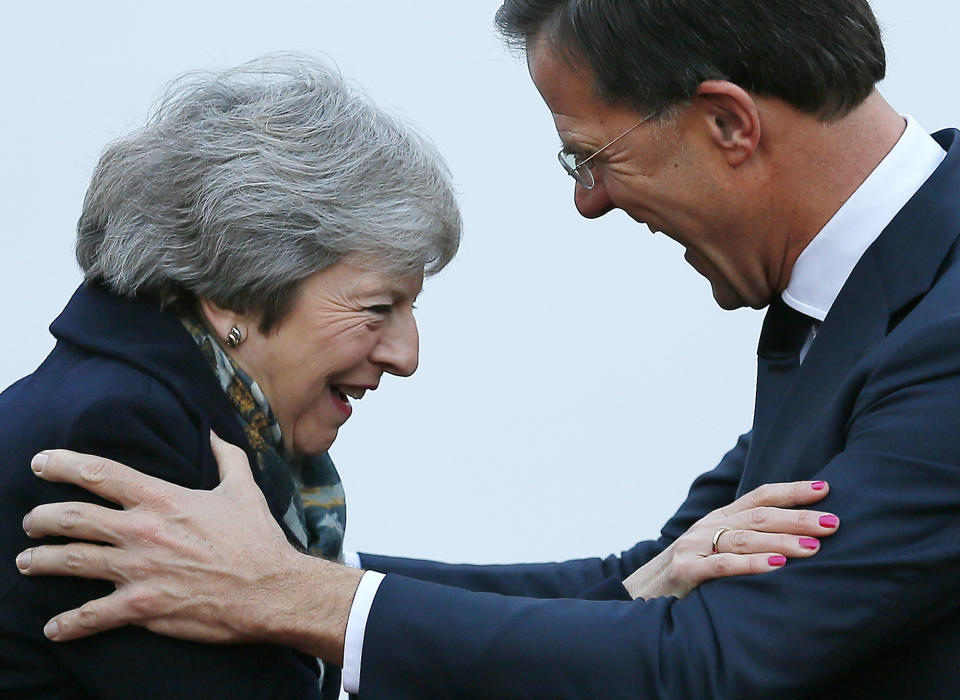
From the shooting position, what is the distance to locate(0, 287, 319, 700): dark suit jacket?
173 centimetres

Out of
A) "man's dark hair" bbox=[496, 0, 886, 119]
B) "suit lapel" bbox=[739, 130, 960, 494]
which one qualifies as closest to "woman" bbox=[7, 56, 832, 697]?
"suit lapel" bbox=[739, 130, 960, 494]

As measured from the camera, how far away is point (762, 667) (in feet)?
5.39

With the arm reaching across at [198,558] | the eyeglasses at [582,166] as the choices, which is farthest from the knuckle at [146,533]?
the eyeglasses at [582,166]

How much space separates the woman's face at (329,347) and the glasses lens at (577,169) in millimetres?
318

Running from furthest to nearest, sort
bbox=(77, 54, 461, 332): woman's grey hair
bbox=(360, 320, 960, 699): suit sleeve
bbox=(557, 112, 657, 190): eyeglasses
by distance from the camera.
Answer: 1. bbox=(557, 112, 657, 190): eyeglasses
2. bbox=(77, 54, 461, 332): woman's grey hair
3. bbox=(360, 320, 960, 699): suit sleeve

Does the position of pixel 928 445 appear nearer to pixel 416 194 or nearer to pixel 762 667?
pixel 762 667

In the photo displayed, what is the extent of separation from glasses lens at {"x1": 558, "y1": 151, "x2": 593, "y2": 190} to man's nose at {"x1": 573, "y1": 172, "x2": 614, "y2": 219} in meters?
0.01

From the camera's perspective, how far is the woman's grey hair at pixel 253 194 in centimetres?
192

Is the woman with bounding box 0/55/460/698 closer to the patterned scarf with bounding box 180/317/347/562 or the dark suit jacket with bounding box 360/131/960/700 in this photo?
the patterned scarf with bounding box 180/317/347/562

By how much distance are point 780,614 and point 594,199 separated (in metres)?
0.82

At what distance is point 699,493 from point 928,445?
3.20 feet

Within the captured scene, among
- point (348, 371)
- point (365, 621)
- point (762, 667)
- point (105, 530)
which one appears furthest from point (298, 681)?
point (762, 667)

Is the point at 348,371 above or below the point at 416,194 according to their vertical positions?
below

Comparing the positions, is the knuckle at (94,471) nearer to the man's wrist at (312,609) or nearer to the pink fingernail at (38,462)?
the pink fingernail at (38,462)
